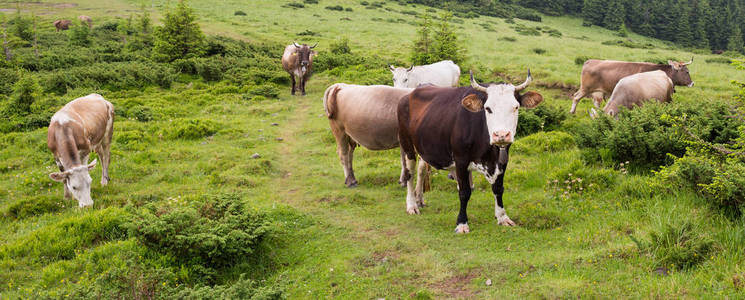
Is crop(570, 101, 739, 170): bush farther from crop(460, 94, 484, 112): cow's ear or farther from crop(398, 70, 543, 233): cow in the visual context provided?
crop(460, 94, 484, 112): cow's ear

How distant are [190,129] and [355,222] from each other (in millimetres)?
8503

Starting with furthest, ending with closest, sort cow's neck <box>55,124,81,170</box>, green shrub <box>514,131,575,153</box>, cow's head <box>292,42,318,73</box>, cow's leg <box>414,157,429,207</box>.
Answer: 1. cow's head <box>292,42,318,73</box>
2. green shrub <box>514,131,575,153</box>
3. cow's neck <box>55,124,81,170</box>
4. cow's leg <box>414,157,429,207</box>

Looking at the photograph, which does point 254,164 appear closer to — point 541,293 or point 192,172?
point 192,172

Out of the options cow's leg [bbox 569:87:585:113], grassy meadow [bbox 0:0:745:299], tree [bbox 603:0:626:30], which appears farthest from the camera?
tree [bbox 603:0:626:30]

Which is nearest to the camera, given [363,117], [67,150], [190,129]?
[67,150]

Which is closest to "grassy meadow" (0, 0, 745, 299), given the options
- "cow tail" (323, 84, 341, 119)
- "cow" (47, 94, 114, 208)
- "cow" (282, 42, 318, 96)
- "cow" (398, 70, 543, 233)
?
"cow" (47, 94, 114, 208)

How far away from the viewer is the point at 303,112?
1786 cm

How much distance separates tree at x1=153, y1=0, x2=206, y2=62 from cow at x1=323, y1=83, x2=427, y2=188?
721 inches

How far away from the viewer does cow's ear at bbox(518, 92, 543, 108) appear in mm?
6494

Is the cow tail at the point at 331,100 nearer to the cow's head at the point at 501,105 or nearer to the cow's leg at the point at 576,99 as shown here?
the cow's head at the point at 501,105

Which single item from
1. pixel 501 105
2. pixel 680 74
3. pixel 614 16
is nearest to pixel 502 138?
pixel 501 105

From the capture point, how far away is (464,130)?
6863 millimetres

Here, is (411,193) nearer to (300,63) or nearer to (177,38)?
(300,63)

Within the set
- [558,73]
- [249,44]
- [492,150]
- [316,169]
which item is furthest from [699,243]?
[249,44]
